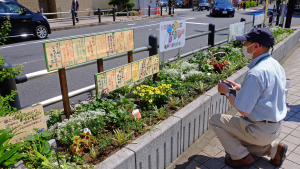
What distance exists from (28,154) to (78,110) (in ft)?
3.44

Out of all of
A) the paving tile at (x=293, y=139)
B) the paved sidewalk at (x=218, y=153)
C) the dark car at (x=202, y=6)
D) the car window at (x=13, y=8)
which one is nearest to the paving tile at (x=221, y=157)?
the paved sidewalk at (x=218, y=153)

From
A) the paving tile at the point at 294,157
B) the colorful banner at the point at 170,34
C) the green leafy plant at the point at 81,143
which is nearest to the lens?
the green leafy plant at the point at 81,143

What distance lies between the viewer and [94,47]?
3.29 meters

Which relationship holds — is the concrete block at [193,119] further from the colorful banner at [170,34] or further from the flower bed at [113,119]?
the colorful banner at [170,34]

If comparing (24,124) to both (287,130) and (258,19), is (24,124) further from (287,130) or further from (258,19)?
(258,19)

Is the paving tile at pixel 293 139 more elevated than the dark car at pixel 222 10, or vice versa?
the dark car at pixel 222 10

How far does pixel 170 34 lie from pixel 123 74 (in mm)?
1807

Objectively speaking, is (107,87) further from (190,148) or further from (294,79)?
(294,79)

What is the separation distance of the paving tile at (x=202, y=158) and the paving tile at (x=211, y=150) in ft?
0.22

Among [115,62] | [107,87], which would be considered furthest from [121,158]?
[115,62]

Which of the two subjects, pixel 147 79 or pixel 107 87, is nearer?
pixel 107 87

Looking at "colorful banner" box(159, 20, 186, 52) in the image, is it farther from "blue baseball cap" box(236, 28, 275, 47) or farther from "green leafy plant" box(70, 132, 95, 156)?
"green leafy plant" box(70, 132, 95, 156)

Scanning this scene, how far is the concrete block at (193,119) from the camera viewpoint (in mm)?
3280

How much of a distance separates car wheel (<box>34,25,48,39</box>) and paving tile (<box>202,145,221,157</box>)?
1102cm
